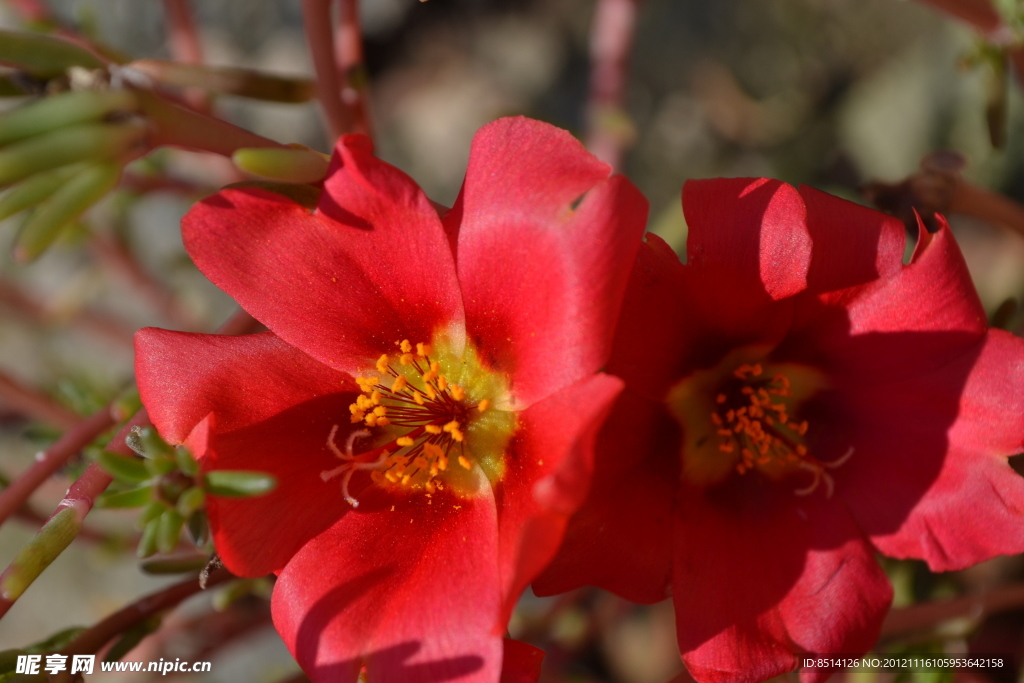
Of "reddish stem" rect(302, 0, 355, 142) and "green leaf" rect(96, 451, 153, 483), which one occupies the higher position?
"reddish stem" rect(302, 0, 355, 142)

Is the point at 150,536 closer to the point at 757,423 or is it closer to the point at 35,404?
Answer: the point at 757,423

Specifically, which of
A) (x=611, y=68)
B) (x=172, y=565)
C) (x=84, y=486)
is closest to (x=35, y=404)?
(x=172, y=565)

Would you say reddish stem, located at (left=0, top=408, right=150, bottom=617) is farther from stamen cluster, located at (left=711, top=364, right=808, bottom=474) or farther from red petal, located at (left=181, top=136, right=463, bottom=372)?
stamen cluster, located at (left=711, top=364, right=808, bottom=474)

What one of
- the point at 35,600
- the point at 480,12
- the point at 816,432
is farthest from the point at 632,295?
the point at 35,600

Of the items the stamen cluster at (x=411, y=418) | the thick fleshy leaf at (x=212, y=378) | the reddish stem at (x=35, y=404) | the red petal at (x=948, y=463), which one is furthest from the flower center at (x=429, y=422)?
the reddish stem at (x=35, y=404)

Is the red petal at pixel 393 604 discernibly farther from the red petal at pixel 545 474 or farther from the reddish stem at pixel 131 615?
the reddish stem at pixel 131 615

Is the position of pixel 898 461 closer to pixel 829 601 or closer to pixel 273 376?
pixel 829 601

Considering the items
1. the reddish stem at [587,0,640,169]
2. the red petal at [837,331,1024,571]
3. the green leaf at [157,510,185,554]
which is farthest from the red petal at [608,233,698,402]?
the reddish stem at [587,0,640,169]

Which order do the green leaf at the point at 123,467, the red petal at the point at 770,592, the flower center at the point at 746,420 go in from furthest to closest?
the flower center at the point at 746,420
the red petal at the point at 770,592
the green leaf at the point at 123,467
